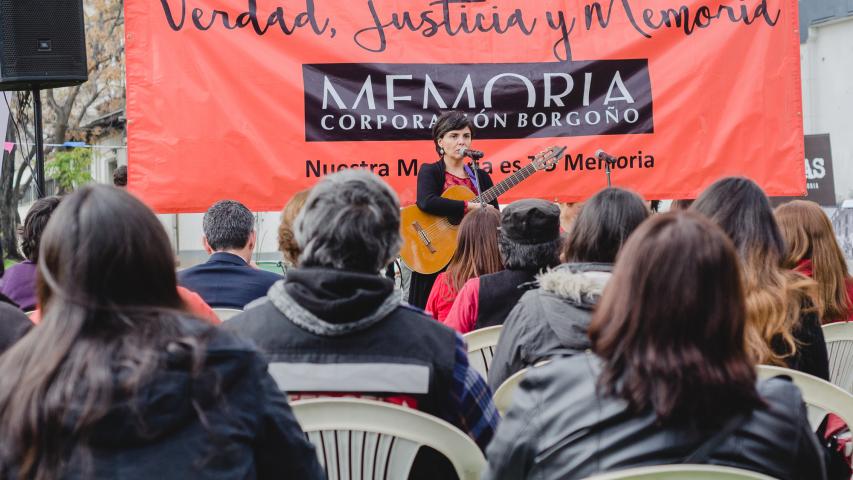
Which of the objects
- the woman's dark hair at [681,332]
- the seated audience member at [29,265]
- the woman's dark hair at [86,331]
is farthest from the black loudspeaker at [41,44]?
the woman's dark hair at [681,332]

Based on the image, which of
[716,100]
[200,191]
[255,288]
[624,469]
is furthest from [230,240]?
[716,100]

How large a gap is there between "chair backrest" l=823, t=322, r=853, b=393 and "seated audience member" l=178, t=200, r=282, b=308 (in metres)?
2.40

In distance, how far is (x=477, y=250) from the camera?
4.87 meters

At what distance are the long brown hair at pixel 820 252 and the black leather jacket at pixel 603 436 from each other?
7.00 feet

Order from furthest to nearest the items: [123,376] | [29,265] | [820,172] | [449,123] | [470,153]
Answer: [820,172], [470,153], [449,123], [29,265], [123,376]

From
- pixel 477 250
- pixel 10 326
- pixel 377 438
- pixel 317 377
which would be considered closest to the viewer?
pixel 377 438

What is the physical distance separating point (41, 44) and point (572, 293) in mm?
5481

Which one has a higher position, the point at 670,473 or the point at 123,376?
the point at 123,376

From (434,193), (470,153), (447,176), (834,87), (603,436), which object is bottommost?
(603,436)

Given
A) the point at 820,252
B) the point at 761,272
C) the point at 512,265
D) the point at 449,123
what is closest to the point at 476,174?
the point at 449,123

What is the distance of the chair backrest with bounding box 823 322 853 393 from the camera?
12.4 feet

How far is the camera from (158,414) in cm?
180

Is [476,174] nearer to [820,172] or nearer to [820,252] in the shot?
[820,252]

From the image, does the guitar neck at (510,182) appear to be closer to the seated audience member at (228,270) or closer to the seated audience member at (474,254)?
the seated audience member at (474,254)
